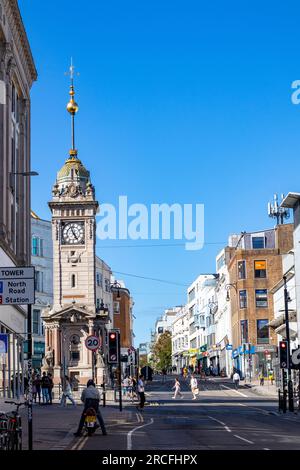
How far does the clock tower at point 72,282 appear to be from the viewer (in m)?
85.8

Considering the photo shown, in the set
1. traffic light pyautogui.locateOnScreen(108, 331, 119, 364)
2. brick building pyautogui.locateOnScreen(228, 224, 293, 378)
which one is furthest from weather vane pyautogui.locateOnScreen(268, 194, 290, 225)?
traffic light pyautogui.locateOnScreen(108, 331, 119, 364)

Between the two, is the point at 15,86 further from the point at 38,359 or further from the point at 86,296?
the point at 38,359

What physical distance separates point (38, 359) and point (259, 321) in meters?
27.2

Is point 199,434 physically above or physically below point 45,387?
below

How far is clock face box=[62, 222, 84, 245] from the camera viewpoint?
89.3 m

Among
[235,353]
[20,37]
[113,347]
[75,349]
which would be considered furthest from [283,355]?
[235,353]

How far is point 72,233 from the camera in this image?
89.6 metres

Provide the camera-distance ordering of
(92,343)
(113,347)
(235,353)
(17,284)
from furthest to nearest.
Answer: (235,353) < (113,347) < (92,343) < (17,284)

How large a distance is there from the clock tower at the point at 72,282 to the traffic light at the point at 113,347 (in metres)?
41.8

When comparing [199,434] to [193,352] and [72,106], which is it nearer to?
[72,106]

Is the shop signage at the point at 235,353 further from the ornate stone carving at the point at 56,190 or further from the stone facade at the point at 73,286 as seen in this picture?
the ornate stone carving at the point at 56,190

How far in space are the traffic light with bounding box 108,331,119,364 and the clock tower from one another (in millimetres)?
41844

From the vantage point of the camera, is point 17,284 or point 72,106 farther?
point 72,106

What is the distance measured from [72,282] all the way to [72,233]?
4.90 meters
